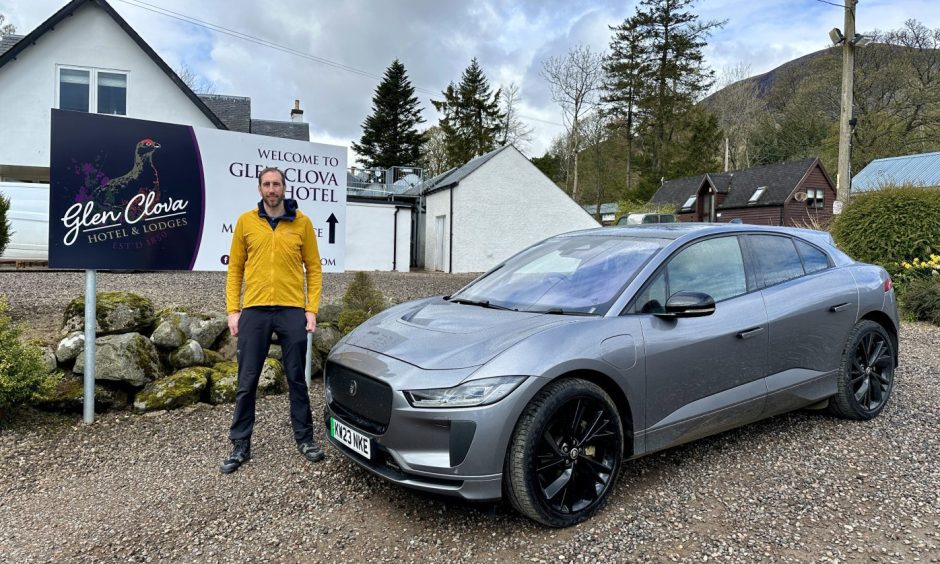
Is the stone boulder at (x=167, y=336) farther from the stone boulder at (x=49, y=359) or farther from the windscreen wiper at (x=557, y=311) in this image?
the windscreen wiper at (x=557, y=311)

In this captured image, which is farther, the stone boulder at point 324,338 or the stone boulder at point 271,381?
the stone boulder at point 324,338

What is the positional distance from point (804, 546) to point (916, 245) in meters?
10.1

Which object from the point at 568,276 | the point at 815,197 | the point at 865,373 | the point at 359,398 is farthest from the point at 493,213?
the point at 815,197

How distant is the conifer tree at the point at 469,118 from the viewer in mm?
43562

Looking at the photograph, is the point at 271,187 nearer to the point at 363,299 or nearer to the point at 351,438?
the point at 351,438

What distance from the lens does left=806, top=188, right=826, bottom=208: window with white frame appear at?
40.0m

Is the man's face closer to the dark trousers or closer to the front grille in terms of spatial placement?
the dark trousers

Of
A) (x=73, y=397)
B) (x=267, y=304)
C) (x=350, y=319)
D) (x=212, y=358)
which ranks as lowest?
(x=73, y=397)

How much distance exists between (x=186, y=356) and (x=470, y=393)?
11.2 ft

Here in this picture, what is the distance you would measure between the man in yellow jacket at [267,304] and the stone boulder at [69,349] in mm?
1873

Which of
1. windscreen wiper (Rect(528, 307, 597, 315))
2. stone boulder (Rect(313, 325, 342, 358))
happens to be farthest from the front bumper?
stone boulder (Rect(313, 325, 342, 358))

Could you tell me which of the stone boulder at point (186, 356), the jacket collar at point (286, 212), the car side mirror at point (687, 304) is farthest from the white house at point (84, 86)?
the car side mirror at point (687, 304)

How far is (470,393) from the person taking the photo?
2.70m

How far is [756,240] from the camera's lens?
4.07 meters
